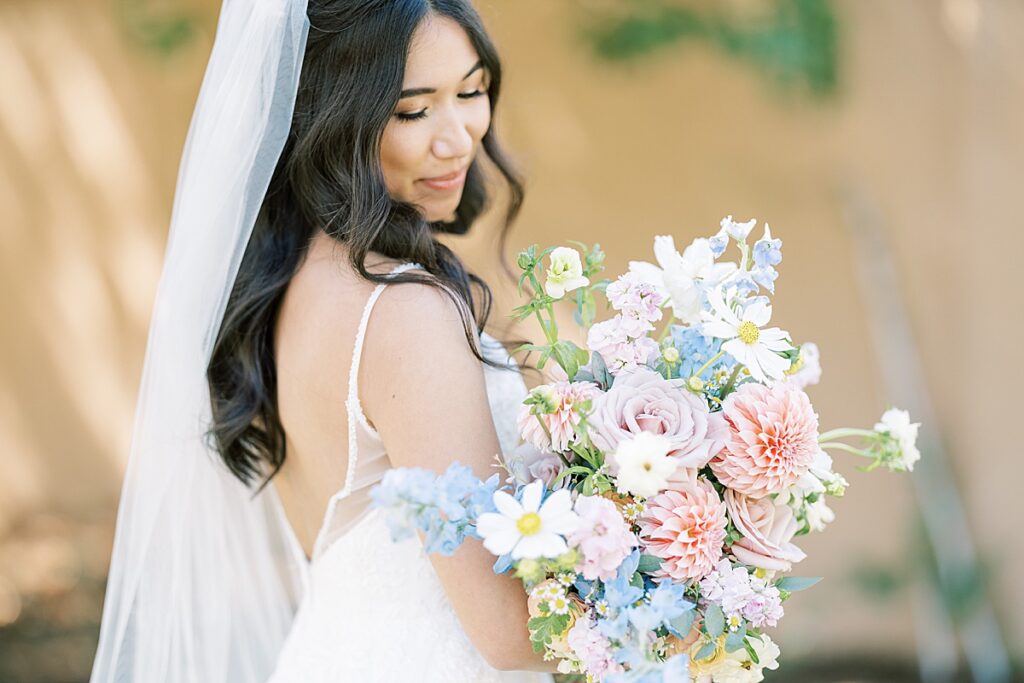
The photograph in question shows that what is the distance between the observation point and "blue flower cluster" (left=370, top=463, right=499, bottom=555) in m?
1.23

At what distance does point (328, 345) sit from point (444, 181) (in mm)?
436

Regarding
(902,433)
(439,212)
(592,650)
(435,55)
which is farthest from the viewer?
(439,212)

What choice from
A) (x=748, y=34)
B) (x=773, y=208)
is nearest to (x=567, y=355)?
(x=773, y=208)

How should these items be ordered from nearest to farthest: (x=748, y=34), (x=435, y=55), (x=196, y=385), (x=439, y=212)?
(x=435, y=55), (x=196, y=385), (x=439, y=212), (x=748, y=34)

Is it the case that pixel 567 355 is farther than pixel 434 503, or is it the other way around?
pixel 567 355

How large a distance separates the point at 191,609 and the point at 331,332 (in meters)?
0.76

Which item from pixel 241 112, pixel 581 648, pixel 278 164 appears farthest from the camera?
pixel 278 164

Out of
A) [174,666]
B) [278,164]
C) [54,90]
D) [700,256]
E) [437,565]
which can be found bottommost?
[174,666]

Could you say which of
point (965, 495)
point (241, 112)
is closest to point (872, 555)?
point (965, 495)

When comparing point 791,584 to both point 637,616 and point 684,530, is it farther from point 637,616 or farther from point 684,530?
point 637,616

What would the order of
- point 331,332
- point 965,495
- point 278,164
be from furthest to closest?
point 965,495
point 278,164
point 331,332

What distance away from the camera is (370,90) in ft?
5.85

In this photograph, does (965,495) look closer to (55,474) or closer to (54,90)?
(55,474)

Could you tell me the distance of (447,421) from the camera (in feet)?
5.12
